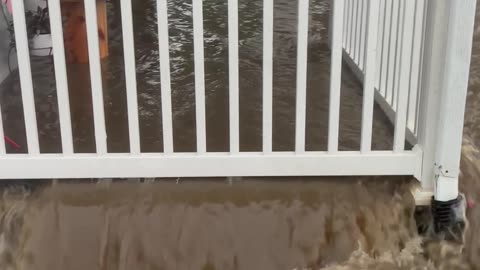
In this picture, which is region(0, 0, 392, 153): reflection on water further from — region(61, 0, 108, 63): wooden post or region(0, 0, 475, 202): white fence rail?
region(0, 0, 475, 202): white fence rail

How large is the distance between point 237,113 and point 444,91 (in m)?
0.92

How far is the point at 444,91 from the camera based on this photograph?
10.2 feet

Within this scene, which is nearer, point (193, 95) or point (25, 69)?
point (25, 69)

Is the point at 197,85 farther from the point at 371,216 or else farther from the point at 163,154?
the point at 371,216

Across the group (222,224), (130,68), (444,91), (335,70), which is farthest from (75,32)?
(444,91)

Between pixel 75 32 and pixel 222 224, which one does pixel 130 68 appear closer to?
pixel 222 224

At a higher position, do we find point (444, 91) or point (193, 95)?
point (444, 91)

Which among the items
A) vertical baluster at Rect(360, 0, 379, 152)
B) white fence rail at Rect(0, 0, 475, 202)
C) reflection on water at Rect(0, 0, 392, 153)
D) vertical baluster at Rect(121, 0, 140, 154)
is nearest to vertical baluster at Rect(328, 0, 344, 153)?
white fence rail at Rect(0, 0, 475, 202)

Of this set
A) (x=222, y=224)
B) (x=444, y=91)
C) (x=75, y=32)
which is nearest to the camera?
(x=444, y=91)

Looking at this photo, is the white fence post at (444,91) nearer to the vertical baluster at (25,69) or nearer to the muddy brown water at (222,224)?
the muddy brown water at (222,224)

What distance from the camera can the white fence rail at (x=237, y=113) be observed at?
120 inches

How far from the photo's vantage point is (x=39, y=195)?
129 inches

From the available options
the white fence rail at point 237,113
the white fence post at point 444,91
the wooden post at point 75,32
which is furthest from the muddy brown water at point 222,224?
the wooden post at point 75,32

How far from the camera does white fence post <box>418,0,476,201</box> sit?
3008mm
